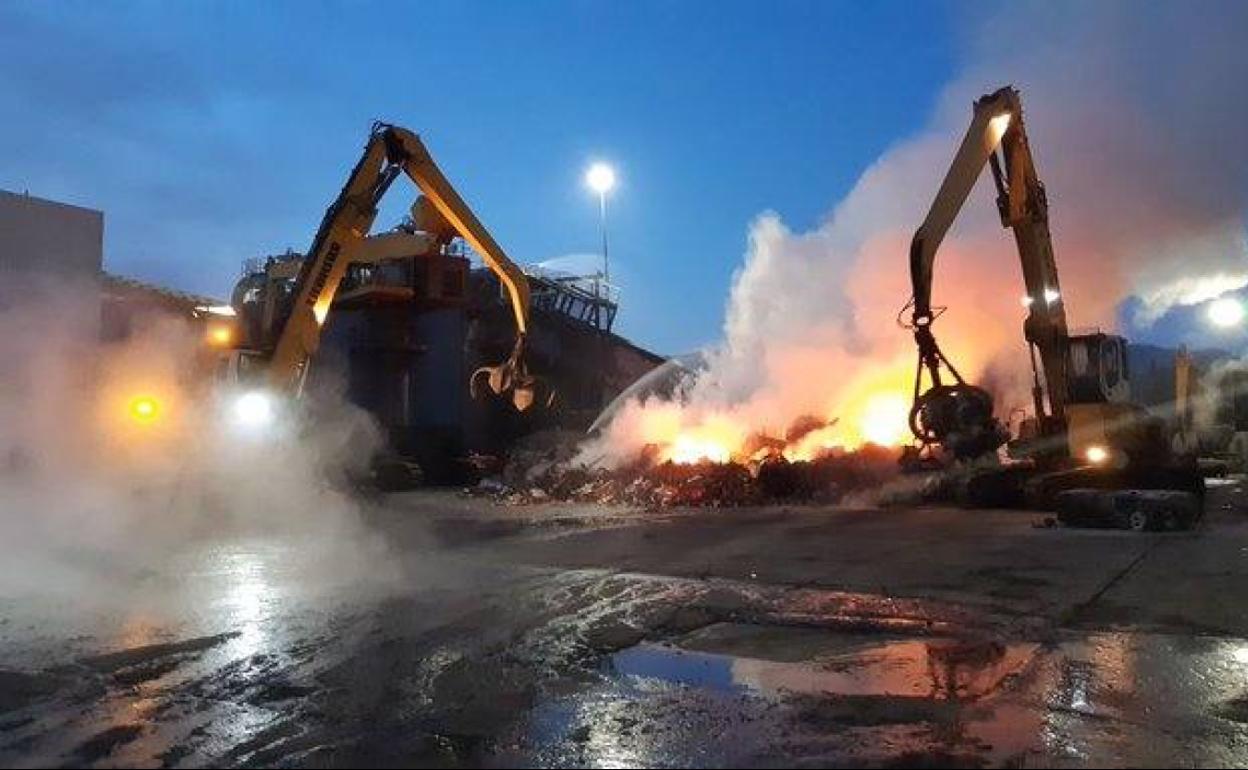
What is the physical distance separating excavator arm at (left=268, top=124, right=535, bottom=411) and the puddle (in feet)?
29.9

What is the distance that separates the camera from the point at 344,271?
15.6 m

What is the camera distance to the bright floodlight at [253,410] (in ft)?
47.2

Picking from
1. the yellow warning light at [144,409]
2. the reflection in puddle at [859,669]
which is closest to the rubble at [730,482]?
→ the yellow warning light at [144,409]

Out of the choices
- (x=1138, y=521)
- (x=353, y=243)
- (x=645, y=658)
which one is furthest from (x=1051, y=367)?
(x=645, y=658)

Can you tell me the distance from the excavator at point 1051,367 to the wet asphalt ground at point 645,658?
4.55 m

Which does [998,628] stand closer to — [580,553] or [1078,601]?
[1078,601]

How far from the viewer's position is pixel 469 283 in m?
31.7

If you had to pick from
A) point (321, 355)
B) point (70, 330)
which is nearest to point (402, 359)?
point (321, 355)

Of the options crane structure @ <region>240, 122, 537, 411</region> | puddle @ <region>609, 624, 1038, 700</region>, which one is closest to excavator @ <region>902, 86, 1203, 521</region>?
crane structure @ <region>240, 122, 537, 411</region>

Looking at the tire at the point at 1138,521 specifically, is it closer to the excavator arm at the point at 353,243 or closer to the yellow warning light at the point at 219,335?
the excavator arm at the point at 353,243

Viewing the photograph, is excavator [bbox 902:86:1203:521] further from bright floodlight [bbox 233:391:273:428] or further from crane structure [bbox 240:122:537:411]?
bright floodlight [bbox 233:391:273:428]

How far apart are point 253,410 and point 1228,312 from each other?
24966 mm

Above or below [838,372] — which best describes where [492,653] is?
below

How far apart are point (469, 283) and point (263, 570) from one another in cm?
2165
